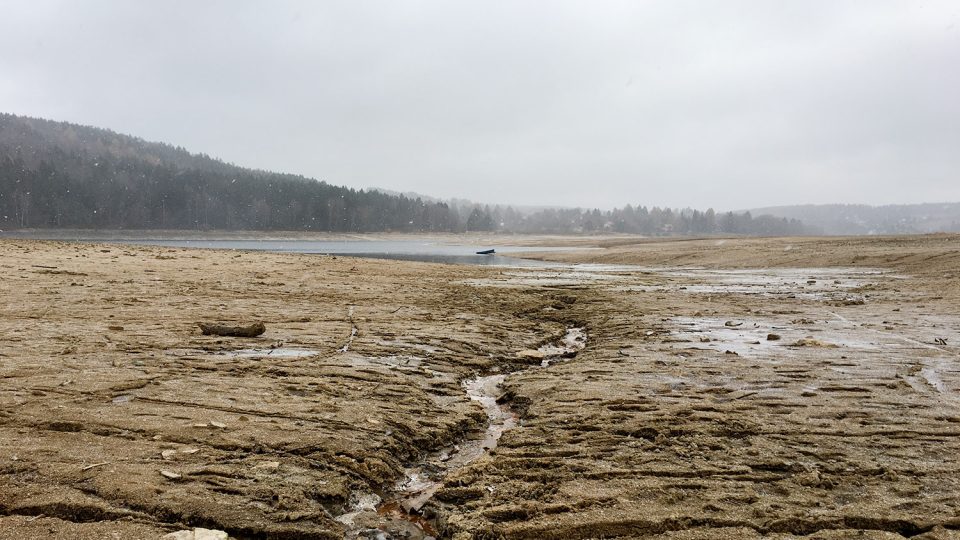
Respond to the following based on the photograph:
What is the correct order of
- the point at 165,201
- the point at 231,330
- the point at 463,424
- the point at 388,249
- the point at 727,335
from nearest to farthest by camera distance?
the point at 463,424, the point at 231,330, the point at 727,335, the point at 388,249, the point at 165,201

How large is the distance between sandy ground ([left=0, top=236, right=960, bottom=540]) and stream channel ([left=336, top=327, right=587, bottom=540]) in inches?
1.1

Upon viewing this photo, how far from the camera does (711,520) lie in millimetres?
3521

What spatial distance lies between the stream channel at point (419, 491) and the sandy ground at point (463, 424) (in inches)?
1.1

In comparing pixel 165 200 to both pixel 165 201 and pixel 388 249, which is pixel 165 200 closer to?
pixel 165 201

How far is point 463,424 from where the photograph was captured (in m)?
5.74

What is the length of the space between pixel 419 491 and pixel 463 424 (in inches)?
54.8

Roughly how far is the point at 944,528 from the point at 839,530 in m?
0.60

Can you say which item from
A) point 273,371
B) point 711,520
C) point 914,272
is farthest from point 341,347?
point 914,272

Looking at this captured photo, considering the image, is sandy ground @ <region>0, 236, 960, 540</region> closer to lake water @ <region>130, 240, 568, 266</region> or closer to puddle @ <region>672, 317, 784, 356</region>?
puddle @ <region>672, 317, 784, 356</region>

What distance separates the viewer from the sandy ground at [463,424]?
3547 mm

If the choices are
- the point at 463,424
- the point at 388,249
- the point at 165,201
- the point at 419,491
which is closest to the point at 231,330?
the point at 463,424

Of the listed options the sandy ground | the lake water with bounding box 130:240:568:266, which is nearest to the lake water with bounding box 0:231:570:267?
the lake water with bounding box 130:240:568:266

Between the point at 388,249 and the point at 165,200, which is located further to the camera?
the point at 165,200

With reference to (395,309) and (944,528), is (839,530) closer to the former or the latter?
(944,528)
